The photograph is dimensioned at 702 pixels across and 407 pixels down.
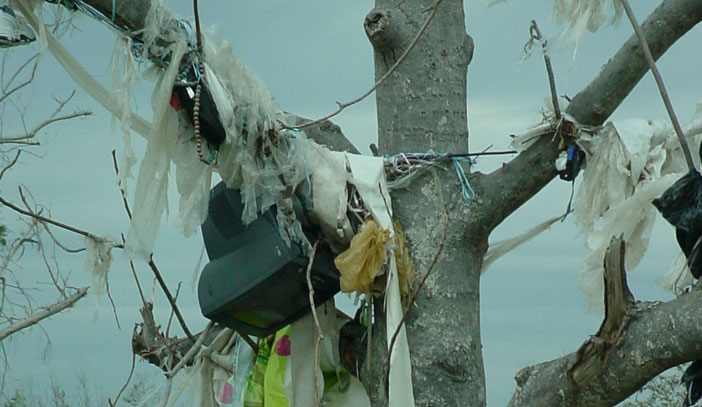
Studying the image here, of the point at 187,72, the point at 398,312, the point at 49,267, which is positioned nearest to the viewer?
the point at 187,72

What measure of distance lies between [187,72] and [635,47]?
3.93 ft

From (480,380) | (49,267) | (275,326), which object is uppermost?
(49,267)

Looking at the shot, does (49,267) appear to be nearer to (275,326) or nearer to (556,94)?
(275,326)

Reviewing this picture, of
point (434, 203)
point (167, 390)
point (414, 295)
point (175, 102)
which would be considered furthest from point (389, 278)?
point (167, 390)

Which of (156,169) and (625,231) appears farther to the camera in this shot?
(625,231)

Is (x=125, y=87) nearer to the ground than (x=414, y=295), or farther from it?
farther from it

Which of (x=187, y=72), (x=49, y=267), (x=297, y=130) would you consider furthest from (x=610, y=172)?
(x=49, y=267)

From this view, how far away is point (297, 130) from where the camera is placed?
9.16 ft

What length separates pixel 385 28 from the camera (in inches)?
118

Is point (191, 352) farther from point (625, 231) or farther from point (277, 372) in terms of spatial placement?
point (625, 231)

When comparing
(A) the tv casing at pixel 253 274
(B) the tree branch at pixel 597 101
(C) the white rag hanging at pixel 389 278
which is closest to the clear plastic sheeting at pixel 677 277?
(B) the tree branch at pixel 597 101

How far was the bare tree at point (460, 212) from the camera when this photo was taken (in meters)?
2.42

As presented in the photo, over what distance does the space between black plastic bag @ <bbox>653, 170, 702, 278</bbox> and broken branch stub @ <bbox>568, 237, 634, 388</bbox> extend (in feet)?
0.79

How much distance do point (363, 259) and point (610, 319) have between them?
650mm
